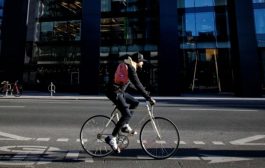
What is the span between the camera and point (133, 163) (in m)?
5.68

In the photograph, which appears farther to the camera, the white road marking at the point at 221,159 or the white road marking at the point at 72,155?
the white road marking at the point at 72,155

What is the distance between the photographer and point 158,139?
6.12 meters

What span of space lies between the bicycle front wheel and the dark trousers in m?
0.40

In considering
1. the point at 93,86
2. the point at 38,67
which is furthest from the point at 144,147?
the point at 38,67

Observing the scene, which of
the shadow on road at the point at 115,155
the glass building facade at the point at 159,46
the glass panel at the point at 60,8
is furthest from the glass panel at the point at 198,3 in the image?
the shadow on road at the point at 115,155

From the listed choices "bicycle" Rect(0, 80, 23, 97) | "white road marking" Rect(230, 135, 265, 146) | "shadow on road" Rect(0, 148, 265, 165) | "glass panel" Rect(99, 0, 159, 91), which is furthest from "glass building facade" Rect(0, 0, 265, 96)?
"shadow on road" Rect(0, 148, 265, 165)

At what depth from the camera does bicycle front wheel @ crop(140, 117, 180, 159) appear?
6027mm

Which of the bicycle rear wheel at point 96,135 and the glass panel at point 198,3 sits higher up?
the glass panel at point 198,3

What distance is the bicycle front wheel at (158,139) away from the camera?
6.03 metres

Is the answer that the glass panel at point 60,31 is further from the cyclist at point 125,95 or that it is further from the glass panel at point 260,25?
the cyclist at point 125,95

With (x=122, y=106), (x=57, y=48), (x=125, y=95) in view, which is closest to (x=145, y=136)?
(x=122, y=106)

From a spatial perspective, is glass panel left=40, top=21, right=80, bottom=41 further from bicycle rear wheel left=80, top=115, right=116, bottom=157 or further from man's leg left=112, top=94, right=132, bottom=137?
man's leg left=112, top=94, right=132, bottom=137

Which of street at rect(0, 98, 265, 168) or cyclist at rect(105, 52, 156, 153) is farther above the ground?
cyclist at rect(105, 52, 156, 153)

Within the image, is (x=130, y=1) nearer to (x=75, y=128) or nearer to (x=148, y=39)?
(x=148, y=39)
